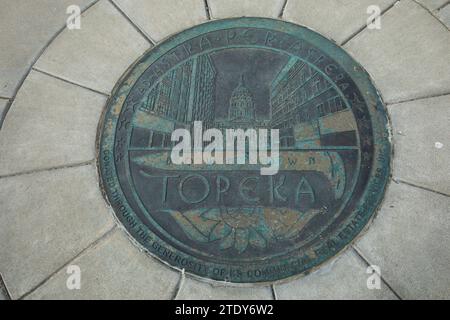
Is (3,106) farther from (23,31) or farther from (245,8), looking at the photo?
(245,8)

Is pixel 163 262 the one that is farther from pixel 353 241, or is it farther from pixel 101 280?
pixel 353 241

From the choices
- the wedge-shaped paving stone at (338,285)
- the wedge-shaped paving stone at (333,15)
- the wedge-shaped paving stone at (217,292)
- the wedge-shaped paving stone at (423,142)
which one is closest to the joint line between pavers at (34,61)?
the wedge-shaped paving stone at (333,15)

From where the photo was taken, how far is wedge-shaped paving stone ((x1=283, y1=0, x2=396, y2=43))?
9.36 feet

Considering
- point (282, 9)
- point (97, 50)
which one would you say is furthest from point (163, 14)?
point (282, 9)

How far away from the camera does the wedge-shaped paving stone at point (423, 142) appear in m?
2.46

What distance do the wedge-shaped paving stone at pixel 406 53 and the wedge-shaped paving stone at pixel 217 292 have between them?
1.41m

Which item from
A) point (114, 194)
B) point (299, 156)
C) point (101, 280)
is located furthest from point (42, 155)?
point (299, 156)

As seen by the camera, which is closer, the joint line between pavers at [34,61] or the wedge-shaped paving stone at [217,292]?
the wedge-shaped paving stone at [217,292]

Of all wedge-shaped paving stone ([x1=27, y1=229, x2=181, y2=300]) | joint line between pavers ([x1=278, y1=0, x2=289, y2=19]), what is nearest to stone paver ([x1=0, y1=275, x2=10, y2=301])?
wedge-shaped paving stone ([x1=27, y1=229, x2=181, y2=300])

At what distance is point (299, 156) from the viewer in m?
2.51

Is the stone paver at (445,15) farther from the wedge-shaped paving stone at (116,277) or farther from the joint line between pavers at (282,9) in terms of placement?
the wedge-shaped paving stone at (116,277)

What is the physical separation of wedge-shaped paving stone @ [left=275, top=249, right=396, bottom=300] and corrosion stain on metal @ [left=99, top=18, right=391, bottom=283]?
73 millimetres

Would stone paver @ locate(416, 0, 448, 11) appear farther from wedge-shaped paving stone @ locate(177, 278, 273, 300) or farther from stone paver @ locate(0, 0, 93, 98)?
stone paver @ locate(0, 0, 93, 98)

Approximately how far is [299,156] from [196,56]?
959 mm
